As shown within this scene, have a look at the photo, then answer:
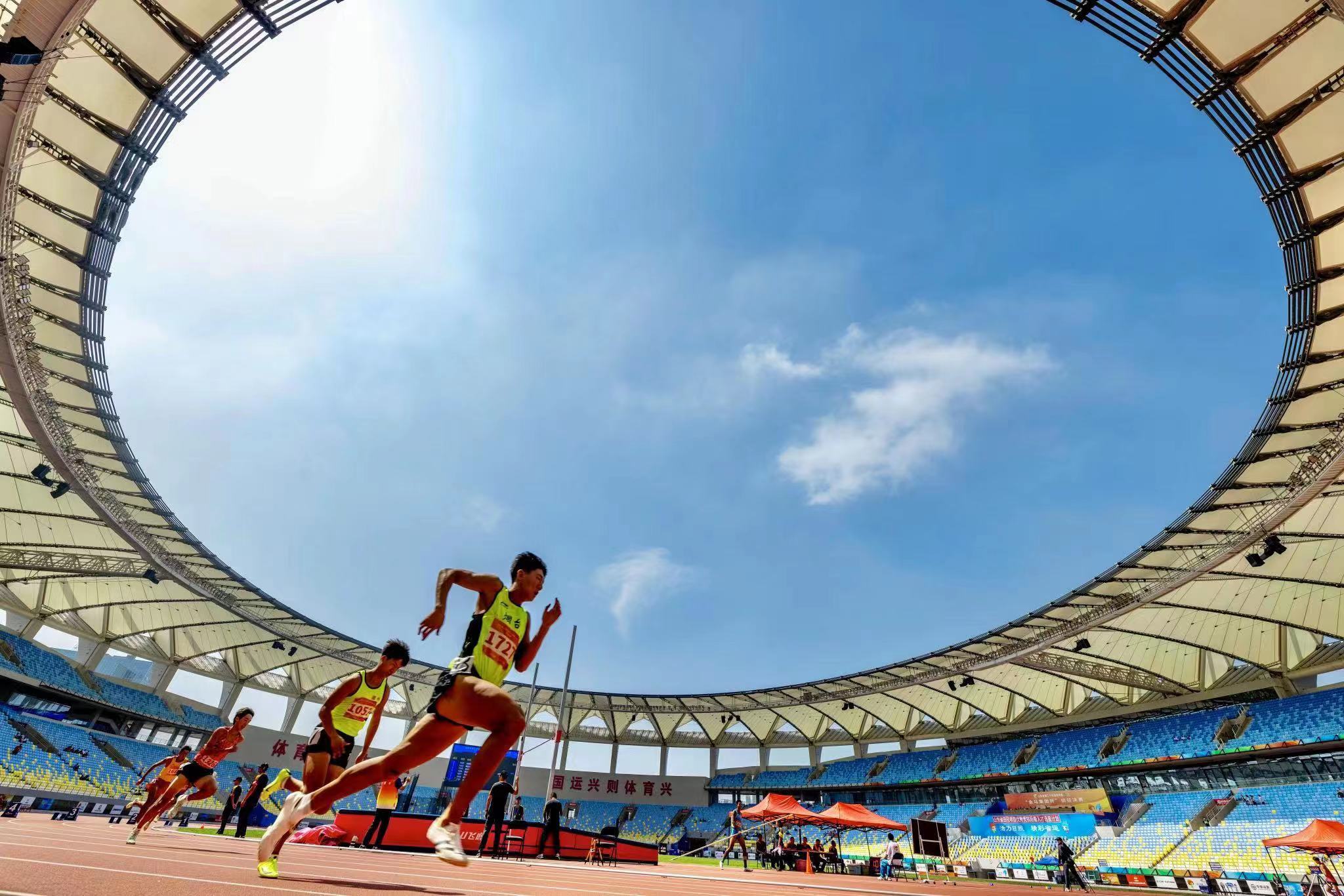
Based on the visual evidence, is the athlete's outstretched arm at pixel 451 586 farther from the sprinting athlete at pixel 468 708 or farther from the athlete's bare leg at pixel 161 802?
the athlete's bare leg at pixel 161 802

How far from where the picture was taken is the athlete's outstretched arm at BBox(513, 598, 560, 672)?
13.8 ft

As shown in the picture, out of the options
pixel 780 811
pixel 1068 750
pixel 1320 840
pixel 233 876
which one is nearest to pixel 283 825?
pixel 233 876

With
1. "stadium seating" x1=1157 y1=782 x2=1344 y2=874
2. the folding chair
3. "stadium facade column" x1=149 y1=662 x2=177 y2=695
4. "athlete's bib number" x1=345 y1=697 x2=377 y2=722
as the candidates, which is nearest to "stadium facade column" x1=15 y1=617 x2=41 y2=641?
"stadium facade column" x1=149 y1=662 x2=177 y2=695

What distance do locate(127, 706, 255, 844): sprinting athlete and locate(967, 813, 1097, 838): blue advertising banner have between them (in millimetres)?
38572

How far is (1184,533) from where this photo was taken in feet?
75.4

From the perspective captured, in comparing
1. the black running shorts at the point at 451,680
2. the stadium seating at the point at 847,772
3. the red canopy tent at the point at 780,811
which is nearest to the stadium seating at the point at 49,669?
the red canopy tent at the point at 780,811

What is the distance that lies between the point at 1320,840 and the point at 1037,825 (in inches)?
777

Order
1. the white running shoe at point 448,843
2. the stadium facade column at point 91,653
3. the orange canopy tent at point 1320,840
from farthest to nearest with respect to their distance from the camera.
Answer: the stadium facade column at point 91,653 → the orange canopy tent at point 1320,840 → the white running shoe at point 448,843

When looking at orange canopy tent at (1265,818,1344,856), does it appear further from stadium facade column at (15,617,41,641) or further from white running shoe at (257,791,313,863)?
stadium facade column at (15,617,41,641)

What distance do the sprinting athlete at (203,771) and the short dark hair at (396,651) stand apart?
4.18 m

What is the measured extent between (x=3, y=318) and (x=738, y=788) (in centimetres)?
5424

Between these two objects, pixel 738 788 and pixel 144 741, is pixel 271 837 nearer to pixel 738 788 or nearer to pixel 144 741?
pixel 144 741

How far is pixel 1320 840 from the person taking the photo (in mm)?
17641

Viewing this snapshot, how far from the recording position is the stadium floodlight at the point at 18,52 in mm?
7469
